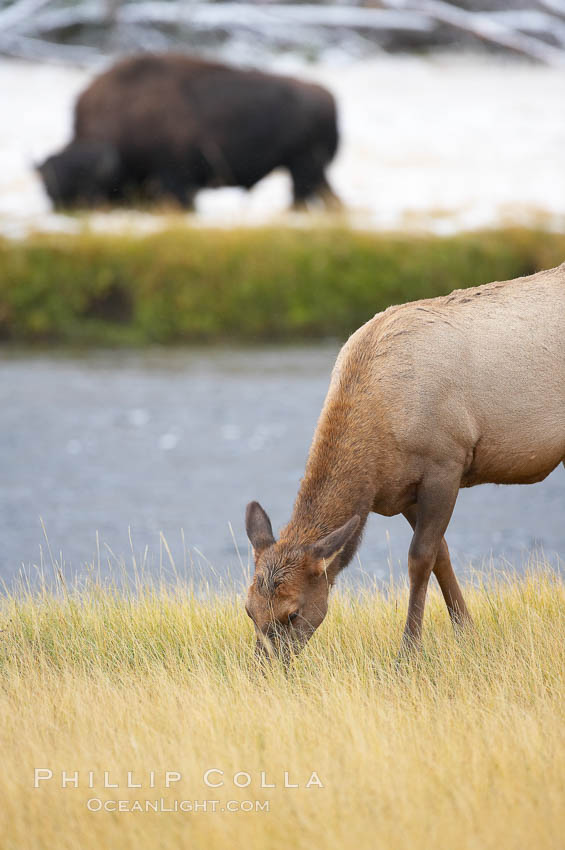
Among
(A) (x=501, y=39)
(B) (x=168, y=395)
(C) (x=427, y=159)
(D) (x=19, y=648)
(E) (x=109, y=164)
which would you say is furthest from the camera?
(A) (x=501, y=39)

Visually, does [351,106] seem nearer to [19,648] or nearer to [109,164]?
[109,164]

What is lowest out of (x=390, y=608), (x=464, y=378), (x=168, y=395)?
(x=168, y=395)

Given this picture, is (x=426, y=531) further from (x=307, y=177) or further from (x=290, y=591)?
(x=307, y=177)

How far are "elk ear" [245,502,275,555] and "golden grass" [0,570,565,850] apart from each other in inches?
18.1

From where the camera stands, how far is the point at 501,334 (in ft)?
14.6

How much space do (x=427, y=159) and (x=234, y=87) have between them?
3.69 meters

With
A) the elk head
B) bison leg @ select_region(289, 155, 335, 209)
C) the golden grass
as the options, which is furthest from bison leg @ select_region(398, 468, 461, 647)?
bison leg @ select_region(289, 155, 335, 209)

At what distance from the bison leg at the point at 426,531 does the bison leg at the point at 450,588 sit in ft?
0.59

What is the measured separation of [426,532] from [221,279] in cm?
977

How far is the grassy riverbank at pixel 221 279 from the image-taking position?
13625 mm

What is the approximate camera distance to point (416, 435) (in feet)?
14.0

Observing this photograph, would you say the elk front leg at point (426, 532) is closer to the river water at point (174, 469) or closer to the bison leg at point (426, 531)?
the bison leg at point (426, 531)

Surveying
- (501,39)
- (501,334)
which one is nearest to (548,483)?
(501,334)

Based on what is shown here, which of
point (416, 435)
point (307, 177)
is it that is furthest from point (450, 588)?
point (307, 177)
